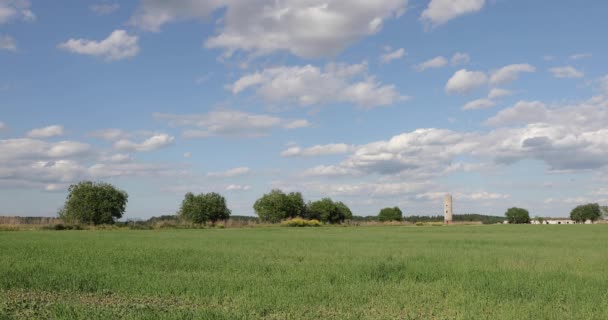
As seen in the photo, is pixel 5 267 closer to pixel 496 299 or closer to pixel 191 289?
pixel 191 289

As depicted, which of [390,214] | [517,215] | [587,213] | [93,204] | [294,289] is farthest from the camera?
[587,213]

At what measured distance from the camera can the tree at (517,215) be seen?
12344cm

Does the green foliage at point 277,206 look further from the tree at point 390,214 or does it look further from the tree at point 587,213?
the tree at point 587,213

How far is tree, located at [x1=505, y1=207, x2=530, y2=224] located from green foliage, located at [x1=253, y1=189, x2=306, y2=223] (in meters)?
62.4

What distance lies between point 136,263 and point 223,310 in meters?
7.63

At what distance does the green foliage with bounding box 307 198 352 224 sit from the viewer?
317 feet

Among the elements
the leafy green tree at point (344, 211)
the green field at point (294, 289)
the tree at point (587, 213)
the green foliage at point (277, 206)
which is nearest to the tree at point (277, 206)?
the green foliage at point (277, 206)

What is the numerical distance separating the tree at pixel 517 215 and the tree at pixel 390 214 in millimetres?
27062

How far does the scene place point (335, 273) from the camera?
41.8ft

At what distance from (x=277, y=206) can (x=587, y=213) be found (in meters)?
93.7

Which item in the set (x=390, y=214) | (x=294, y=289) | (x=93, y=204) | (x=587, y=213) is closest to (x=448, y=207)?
(x=390, y=214)

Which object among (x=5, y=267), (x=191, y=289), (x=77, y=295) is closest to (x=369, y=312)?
(x=191, y=289)

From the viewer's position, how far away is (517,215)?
124625 millimetres

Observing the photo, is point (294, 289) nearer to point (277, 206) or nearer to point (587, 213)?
point (277, 206)
